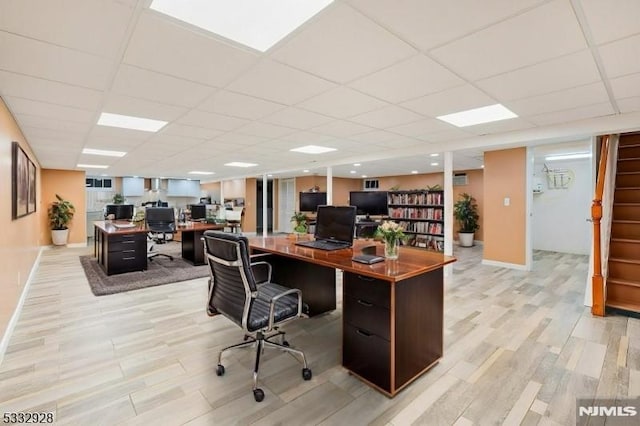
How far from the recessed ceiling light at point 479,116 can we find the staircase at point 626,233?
6.95 ft

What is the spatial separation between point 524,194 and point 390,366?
15.6 feet

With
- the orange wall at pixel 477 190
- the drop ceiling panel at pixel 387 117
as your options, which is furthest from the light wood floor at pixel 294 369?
the orange wall at pixel 477 190

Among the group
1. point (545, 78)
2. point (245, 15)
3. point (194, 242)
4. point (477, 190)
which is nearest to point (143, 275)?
point (194, 242)

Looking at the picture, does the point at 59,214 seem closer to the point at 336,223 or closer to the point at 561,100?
the point at 336,223

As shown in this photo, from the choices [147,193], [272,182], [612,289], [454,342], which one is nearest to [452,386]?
[454,342]

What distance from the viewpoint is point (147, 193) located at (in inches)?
491

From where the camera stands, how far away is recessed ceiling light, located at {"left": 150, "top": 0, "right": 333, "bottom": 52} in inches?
59.2

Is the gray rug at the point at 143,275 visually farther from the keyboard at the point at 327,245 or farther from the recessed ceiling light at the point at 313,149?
the keyboard at the point at 327,245

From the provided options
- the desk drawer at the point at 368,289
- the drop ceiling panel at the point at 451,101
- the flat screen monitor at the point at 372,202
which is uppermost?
the drop ceiling panel at the point at 451,101

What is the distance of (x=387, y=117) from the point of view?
138 inches

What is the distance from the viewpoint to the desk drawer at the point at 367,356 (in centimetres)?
193

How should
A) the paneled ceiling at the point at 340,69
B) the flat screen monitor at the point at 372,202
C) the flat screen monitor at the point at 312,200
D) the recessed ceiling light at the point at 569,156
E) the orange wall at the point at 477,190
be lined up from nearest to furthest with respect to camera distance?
the paneled ceiling at the point at 340,69 < the recessed ceiling light at the point at 569,156 < the flat screen monitor at the point at 372,202 < the flat screen monitor at the point at 312,200 < the orange wall at the point at 477,190

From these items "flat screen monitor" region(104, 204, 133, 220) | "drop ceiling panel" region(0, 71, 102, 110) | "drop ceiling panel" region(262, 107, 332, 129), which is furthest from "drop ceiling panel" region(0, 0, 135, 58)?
"flat screen monitor" region(104, 204, 133, 220)

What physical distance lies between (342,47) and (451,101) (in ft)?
5.11
